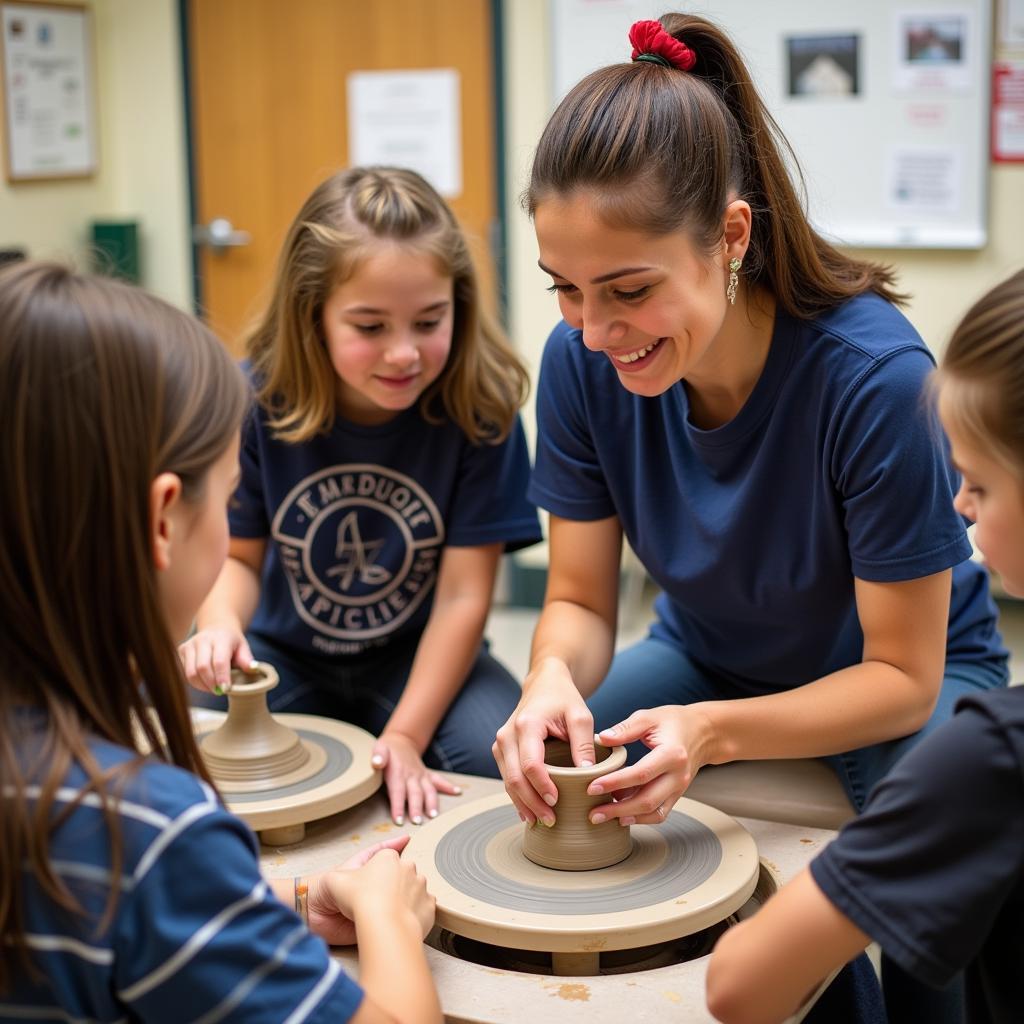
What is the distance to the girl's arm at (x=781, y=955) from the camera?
3.33 ft

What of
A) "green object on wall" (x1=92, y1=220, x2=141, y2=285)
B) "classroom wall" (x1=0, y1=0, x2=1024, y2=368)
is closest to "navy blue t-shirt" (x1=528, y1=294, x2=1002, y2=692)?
"classroom wall" (x1=0, y1=0, x2=1024, y2=368)

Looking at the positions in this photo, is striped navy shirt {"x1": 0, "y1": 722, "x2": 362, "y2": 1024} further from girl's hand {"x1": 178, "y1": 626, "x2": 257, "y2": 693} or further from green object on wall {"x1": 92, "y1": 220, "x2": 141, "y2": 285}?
Answer: green object on wall {"x1": 92, "y1": 220, "x2": 141, "y2": 285}

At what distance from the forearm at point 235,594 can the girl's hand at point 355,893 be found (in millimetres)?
740

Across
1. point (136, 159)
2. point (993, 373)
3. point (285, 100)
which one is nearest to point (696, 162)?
point (993, 373)

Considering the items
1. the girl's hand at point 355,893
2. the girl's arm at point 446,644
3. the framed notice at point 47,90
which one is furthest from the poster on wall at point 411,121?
the girl's hand at point 355,893

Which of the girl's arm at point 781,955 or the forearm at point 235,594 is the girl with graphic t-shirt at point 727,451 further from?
the forearm at point 235,594

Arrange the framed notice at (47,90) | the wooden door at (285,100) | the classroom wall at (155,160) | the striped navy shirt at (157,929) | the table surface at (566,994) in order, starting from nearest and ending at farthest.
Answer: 1. the striped navy shirt at (157,929)
2. the table surface at (566,994)
3. the classroom wall at (155,160)
4. the wooden door at (285,100)
5. the framed notice at (47,90)

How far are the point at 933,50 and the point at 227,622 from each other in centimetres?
277

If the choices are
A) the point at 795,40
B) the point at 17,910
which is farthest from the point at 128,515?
the point at 795,40

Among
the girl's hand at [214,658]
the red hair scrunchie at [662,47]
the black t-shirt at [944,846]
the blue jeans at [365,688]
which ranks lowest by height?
the blue jeans at [365,688]

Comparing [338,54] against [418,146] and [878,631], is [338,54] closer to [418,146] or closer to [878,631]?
[418,146]

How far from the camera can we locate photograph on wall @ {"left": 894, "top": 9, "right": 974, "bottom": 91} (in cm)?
358

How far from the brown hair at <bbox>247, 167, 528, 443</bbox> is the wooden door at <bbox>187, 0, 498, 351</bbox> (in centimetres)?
216

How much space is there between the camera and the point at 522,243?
4.14 m
